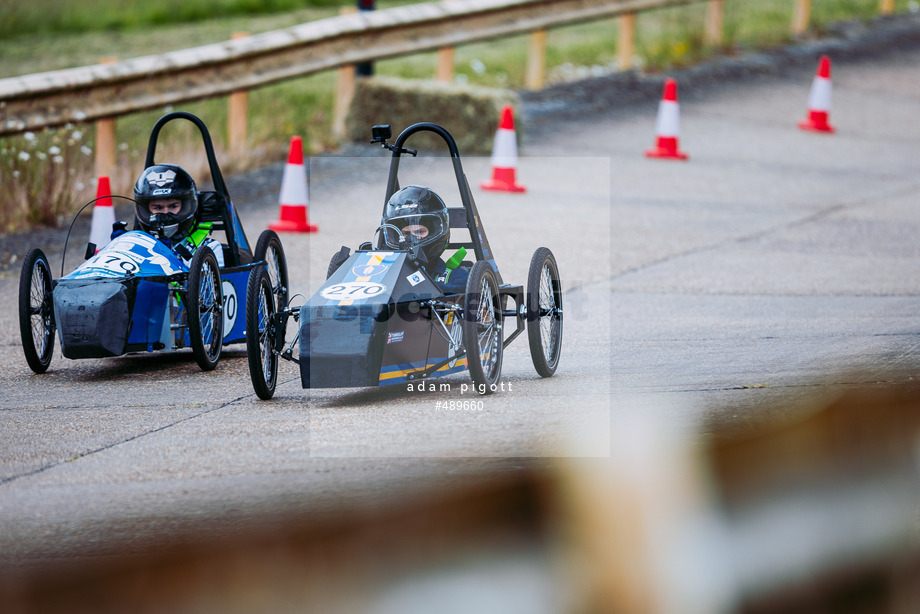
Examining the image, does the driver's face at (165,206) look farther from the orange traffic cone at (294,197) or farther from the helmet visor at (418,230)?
the orange traffic cone at (294,197)

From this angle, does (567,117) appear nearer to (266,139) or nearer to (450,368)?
(266,139)

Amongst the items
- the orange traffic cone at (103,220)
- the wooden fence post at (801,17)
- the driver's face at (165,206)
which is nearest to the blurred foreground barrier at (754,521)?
the driver's face at (165,206)

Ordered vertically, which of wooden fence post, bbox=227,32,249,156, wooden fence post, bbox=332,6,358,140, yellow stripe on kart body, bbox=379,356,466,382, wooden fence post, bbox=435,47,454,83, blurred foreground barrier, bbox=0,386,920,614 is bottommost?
blurred foreground barrier, bbox=0,386,920,614

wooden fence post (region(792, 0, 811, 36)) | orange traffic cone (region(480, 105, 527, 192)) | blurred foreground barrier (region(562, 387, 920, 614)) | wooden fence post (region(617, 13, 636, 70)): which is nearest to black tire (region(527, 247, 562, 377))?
blurred foreground barrier (region(562, 387, 920, 614))

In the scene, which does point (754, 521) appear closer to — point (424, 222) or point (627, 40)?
point (424, 222)

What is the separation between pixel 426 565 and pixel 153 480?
4.24 feet

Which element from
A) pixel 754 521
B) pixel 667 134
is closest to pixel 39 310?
pixel 754 521

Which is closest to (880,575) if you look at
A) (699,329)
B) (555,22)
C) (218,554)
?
(218,554)

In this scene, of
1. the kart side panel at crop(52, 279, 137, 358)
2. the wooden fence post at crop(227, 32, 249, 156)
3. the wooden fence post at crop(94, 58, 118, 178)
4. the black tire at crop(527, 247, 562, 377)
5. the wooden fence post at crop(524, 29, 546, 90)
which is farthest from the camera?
the wooden fence post at crop(524, 29, 546, 90)

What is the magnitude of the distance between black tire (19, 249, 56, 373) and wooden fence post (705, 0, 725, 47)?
494 inches

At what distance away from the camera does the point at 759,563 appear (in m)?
4.55

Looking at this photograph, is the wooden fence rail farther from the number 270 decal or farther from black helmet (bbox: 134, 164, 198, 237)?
the number 270 decal

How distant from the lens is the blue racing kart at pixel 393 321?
6211 mm

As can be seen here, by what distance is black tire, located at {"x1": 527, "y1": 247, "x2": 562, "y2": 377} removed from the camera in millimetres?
6719
